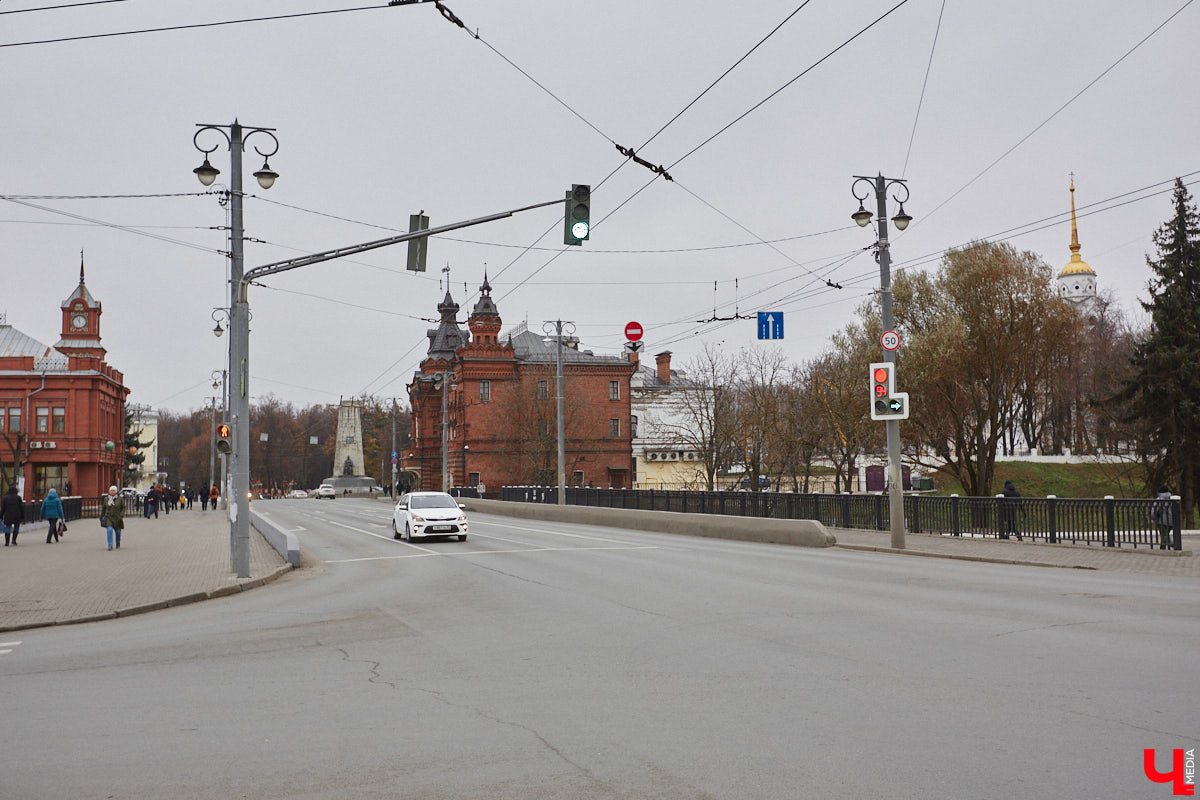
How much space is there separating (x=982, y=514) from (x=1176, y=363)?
2348 cm

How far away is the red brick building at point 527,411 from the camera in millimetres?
77750

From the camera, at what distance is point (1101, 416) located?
55000 mm

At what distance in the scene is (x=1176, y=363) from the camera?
4344 cm

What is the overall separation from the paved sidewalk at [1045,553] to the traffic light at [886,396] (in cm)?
325

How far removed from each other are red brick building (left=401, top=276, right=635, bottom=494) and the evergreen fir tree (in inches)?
1648

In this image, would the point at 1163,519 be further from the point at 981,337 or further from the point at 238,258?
the point at 981,337

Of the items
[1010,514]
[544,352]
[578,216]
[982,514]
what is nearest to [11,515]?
[578,216]

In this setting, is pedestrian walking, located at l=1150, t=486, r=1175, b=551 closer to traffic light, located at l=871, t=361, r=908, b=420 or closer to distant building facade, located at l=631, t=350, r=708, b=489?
traffic light, located at l=871, t=361, r=908, b=420

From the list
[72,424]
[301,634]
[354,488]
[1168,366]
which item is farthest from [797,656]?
[354,488]

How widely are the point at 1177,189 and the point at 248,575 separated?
141ft

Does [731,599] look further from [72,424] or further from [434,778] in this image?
[72,424]

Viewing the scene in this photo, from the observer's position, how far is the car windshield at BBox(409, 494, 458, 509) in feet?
97.2

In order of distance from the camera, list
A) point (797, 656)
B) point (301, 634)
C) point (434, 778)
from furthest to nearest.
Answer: point (301, 634)
point (797, 656)
point (434, 778)

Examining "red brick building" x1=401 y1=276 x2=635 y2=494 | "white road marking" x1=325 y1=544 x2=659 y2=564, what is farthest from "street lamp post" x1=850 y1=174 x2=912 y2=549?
"red brick building" x1=401 y1=276 x2=635 y2=494
